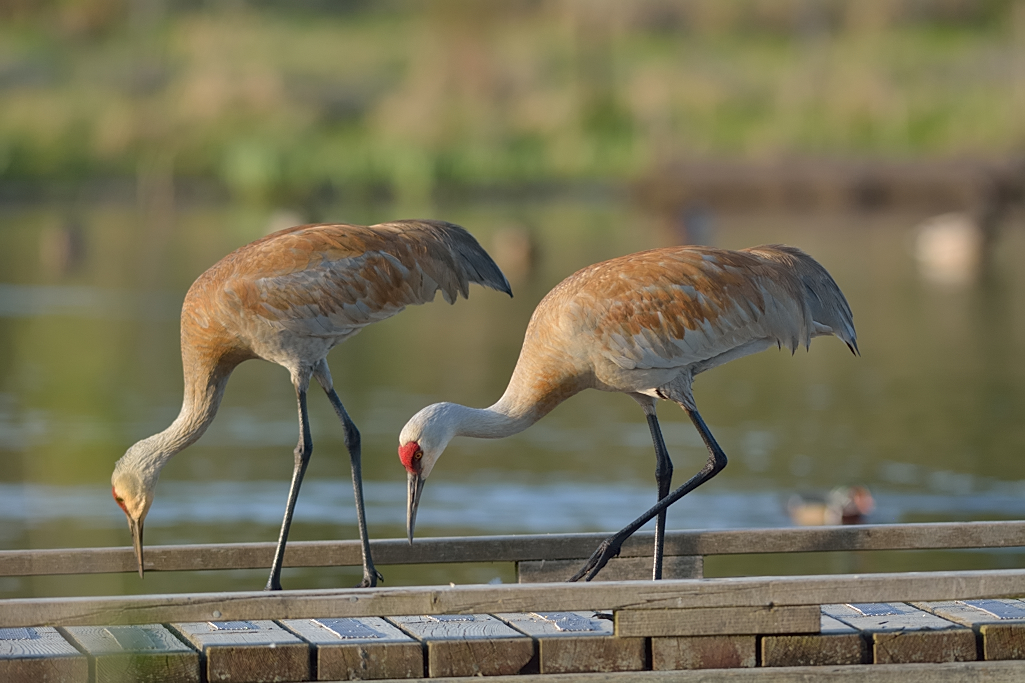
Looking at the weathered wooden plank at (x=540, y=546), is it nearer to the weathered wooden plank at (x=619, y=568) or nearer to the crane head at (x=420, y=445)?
the weathered wooden plank at (x=619, y=568)

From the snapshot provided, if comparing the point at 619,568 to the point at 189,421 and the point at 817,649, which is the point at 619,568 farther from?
the point at 189,421

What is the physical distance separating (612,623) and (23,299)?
1601cm

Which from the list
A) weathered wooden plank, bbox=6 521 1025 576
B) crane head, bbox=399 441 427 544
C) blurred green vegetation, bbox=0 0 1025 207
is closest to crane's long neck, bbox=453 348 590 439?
crane head, bbox=399 441 427 544

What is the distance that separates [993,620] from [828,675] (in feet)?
2.24

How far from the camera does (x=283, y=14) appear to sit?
155 feet

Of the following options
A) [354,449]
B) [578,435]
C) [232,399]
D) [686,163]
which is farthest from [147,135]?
[354,449]

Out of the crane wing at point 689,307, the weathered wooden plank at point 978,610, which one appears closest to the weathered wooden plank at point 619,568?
the crane wing at point 689,307

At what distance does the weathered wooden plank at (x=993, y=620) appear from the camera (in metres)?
6.08

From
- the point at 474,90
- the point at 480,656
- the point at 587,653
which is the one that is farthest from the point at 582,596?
the point at 474,90

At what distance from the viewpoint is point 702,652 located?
5.91m

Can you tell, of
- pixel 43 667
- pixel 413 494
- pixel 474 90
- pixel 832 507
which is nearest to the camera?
pixel 43 667

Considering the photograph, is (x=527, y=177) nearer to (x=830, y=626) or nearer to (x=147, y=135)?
(x=147, y=135)

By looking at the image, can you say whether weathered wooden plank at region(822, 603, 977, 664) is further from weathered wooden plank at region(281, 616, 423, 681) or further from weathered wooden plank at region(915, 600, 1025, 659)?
weathered wooden plank at region(281, 616, 423, 681)

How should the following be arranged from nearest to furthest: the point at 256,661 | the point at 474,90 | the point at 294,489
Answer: the point at 256,661 < the point at 294,489 < the point at 474,90
